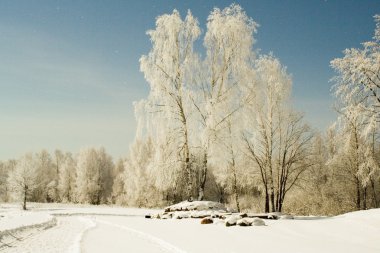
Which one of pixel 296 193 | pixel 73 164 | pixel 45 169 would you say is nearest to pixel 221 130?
pixel 296 193

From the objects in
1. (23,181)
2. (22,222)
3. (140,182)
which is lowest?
(22,222)

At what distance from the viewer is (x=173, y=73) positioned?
76.2 feet

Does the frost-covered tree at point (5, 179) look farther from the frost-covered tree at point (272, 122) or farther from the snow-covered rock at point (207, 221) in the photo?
the snow-covered rock at point (207, 221)

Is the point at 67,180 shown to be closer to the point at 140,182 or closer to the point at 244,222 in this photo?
the point at 140,182

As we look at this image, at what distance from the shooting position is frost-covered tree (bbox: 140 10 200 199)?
22.7 metres

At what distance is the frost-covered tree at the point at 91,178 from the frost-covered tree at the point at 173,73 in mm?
50170

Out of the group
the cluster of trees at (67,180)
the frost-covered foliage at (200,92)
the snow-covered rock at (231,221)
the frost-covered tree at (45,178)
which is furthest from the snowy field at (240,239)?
the frost-covered tree at (45,178)

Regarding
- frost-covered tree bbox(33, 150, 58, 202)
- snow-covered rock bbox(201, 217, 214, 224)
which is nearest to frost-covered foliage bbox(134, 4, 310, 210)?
snow-covered rock bbox(201, 217, 214, 224)

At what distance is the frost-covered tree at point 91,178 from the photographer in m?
69.3

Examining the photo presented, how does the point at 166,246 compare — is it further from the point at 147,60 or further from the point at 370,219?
the point at 147,60

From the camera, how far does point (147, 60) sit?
2317cm

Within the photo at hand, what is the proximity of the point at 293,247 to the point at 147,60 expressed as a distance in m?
16.2

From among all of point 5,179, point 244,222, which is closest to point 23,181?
point 5,179

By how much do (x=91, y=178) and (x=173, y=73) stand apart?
173ft
